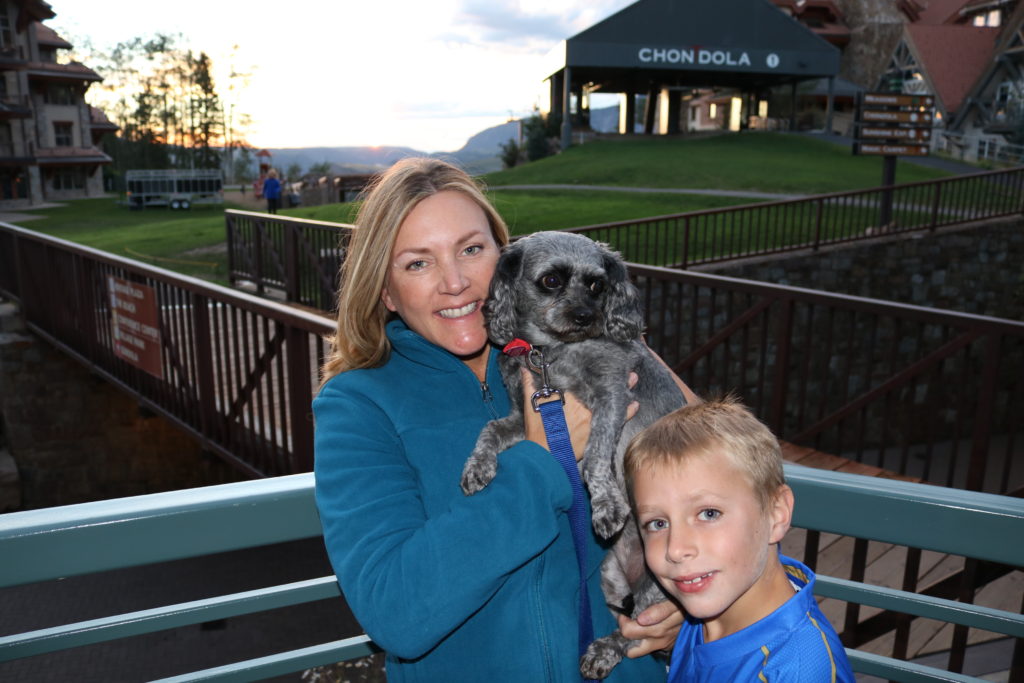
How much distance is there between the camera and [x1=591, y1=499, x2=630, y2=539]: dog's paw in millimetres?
2145

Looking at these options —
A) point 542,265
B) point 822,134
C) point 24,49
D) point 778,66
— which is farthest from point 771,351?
point 24,49

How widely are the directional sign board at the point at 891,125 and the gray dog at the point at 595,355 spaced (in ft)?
60.6

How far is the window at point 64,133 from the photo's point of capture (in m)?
47.8

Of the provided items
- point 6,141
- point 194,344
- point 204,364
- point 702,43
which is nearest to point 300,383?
point 204,364

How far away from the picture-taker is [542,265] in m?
2.45

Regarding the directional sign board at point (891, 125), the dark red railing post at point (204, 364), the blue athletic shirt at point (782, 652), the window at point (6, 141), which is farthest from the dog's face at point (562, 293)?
the window at point (6, 141)

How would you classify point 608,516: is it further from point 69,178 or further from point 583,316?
point 69,178

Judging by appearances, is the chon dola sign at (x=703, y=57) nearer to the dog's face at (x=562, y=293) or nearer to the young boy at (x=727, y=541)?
the dog's face at (x=562, y=293)

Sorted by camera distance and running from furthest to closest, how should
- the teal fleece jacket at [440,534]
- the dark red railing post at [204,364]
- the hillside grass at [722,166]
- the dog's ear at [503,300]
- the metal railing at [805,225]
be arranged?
1. the hillside grass at [722,166]
2. the metal railing at [805,225]
3. the dark red railing post at [204,364]
4. the dog's ear at [503,300]
5. the teal fleece jacket at [440,534]

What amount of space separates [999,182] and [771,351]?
10.3 m

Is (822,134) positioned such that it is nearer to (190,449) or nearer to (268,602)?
(190,449)

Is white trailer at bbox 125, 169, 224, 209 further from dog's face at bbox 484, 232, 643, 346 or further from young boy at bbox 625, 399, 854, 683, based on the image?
young boy at bbox 625, 399, 854, 683

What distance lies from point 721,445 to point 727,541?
0.77 feet

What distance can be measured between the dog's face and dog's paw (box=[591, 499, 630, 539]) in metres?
0.58
